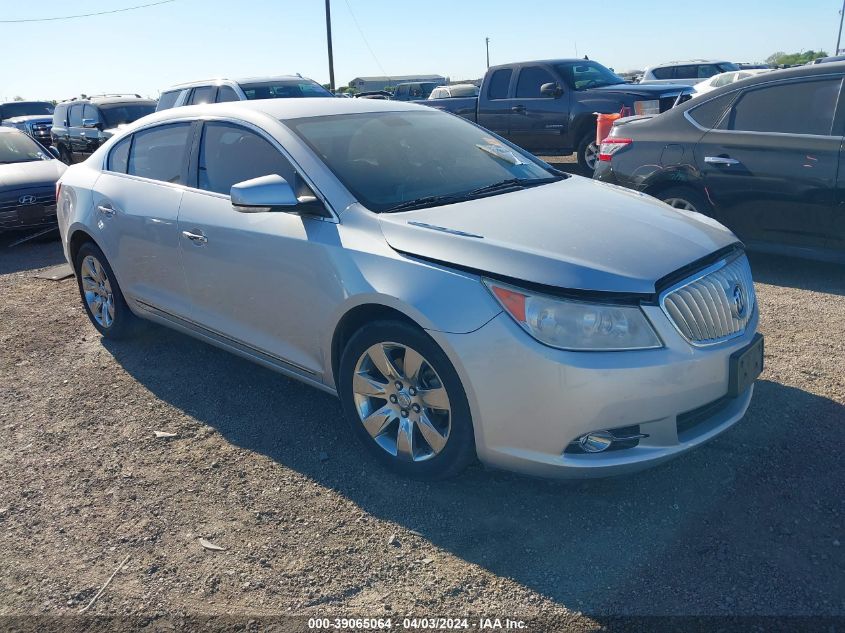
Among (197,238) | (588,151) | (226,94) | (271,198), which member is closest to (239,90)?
(226,94)

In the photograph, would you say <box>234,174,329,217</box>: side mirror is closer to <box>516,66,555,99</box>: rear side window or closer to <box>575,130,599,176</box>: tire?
<box>575,130,599,176</box>: tire

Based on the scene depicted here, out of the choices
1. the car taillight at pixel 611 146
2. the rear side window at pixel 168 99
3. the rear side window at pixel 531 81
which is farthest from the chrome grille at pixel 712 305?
the rear side window at pixel 168 99

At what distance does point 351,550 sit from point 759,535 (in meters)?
1.59

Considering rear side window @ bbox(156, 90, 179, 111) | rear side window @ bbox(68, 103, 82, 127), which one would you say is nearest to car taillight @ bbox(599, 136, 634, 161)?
rear side window @ bbox(156, 90, 179, 111)

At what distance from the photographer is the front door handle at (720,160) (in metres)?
6.07

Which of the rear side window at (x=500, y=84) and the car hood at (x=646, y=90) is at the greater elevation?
the rear side window at (x=500, y=84)

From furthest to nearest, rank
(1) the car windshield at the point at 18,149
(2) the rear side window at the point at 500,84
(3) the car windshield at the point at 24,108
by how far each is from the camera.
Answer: (3) the car windshield at the point at 24,108, (2) the rear side window at the point at 500,84, (1) the car windshield at the point at 18,149

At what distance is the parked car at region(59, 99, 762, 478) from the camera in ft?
9.37

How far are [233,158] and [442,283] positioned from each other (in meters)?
1.77

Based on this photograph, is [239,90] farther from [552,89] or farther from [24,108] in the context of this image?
[24,108]

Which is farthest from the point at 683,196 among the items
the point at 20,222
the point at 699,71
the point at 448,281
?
the point at 699,71

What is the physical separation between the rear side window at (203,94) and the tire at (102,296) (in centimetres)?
650

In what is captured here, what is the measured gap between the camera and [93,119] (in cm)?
1589

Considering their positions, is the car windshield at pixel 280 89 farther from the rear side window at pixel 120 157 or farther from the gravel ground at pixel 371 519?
the gravel ground at pixel 371 519
